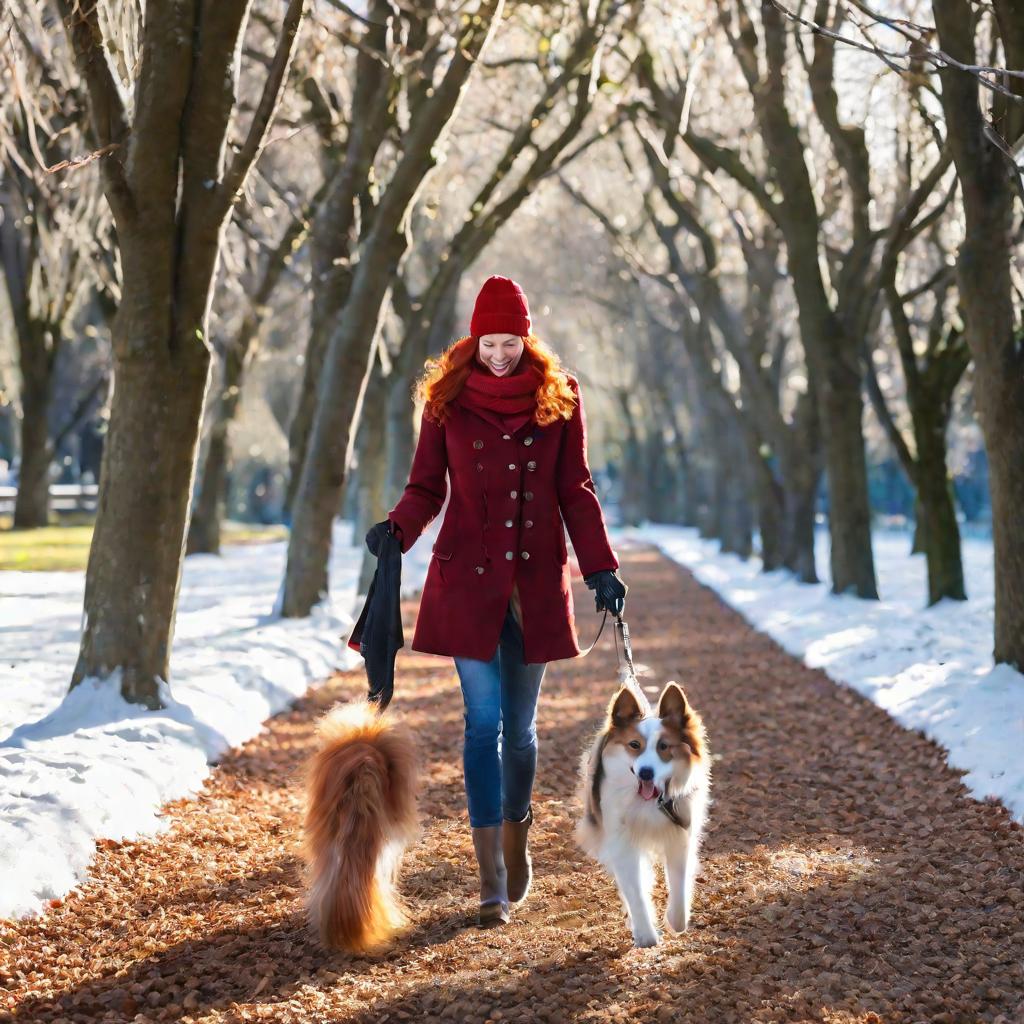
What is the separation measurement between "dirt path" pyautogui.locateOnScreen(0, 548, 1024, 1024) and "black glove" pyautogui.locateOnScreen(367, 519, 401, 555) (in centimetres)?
152

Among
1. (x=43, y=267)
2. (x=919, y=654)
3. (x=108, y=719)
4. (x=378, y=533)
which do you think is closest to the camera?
(x=378, y=533)

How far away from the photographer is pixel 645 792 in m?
4.64

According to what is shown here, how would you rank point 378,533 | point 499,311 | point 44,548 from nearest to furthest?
point 378,533 → point 499,311 → point 44,548

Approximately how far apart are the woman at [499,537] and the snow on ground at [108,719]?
73.9 inches

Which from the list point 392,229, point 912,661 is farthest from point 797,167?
point 912,661

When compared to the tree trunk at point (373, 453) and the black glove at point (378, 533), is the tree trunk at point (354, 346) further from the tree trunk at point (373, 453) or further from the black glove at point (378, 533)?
the black glove at point (378, 533)

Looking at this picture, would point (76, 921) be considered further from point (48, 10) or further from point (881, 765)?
point (48, 10)

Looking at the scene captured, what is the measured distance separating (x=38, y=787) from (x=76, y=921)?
124 centimetres

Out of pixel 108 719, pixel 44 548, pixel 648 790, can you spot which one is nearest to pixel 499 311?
pixel 648 790

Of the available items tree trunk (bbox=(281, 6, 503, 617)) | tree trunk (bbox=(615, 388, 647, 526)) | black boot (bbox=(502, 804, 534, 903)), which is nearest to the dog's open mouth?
black boot (bbox=(502, 804, 534, 903))

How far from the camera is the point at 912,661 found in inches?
451

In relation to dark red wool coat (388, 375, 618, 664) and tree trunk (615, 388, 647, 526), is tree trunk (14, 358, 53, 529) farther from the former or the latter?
tree trunk (615, 388, 647, 526)

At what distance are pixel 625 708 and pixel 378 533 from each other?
3.85 feet

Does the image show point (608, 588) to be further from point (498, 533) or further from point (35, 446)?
point (35, 446)
